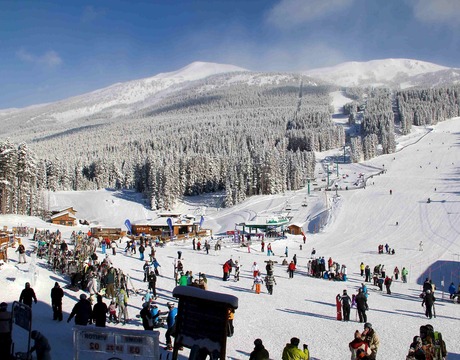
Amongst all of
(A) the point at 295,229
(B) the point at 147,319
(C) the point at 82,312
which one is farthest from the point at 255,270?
(A) the point at 295,229

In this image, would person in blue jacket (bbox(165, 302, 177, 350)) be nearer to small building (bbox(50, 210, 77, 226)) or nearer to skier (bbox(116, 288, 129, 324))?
skier (bbox(116, 288, 129, 324))

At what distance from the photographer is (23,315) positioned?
8852 millimetres

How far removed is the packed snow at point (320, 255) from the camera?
44.2ft

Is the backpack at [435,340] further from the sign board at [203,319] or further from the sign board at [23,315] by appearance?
the sign board at [23,315]

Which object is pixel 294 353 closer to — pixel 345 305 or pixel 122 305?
pixel 122 305

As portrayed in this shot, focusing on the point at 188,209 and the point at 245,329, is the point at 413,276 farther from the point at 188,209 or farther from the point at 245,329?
the point at 188,209

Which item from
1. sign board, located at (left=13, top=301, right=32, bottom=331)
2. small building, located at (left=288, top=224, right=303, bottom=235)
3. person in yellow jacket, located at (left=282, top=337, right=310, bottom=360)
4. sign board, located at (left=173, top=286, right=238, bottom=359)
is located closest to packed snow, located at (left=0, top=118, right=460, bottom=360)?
sign board, located at (left=13, top=301, right=32, bottom=331)

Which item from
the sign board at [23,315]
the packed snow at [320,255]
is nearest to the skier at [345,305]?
the packed snow at [320,255]

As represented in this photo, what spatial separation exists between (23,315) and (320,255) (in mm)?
30309

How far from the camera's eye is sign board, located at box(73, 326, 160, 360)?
6.71 metres

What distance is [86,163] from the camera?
131 m

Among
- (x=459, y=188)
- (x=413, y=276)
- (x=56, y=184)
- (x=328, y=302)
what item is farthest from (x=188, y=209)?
(x=328, y=302)

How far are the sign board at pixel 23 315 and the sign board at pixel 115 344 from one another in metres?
2.21

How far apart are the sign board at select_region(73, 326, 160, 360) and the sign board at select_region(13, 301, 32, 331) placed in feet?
7.26
